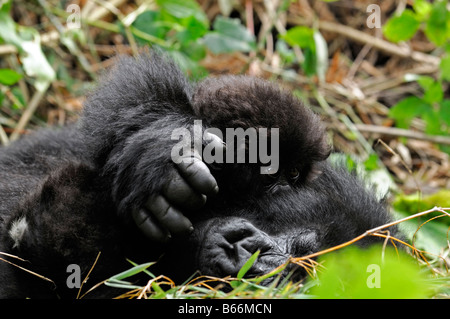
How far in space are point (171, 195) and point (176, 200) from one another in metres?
0.02

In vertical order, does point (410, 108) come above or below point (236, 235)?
above

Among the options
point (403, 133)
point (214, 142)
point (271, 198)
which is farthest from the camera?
point (403, 133)

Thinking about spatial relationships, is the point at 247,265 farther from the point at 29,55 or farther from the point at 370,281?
the point at 29,55

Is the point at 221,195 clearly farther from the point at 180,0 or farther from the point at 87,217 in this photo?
the point at 180,0

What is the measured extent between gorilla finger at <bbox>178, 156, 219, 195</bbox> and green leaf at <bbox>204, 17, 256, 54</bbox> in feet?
6.22

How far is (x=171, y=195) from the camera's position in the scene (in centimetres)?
159

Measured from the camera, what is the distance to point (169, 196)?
159cm

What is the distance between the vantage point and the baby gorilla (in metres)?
1.60

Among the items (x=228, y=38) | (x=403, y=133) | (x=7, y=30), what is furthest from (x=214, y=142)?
(x=403, y=133)

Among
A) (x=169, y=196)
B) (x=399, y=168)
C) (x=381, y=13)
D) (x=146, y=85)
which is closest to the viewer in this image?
(x=169, y=196)

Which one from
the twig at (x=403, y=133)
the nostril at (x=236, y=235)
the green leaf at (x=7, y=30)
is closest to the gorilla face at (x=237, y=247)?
the nostril at (x=236, y=235)

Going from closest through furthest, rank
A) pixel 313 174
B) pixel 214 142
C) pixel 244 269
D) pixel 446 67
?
1. pixel 244 269
2. pixel 214 142
3. pixel 313 174
4. pixel 446 67

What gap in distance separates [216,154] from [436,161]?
3.06 metres

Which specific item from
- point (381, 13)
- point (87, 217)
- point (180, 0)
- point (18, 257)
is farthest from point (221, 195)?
point (381, 13)
